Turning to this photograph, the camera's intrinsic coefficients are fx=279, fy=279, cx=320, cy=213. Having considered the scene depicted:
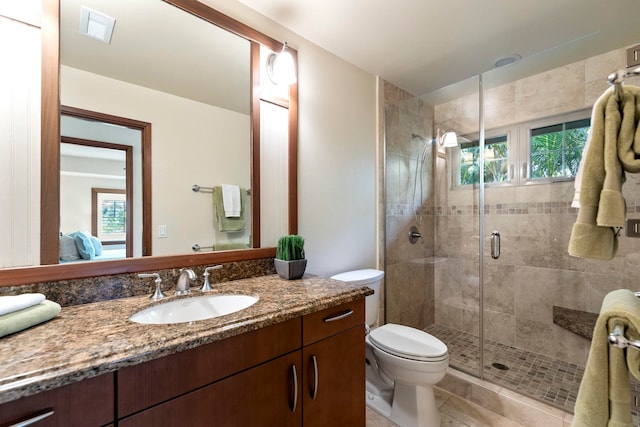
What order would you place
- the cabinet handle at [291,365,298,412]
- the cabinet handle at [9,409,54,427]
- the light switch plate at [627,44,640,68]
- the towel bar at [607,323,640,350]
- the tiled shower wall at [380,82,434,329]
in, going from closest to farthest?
the cabinet handle at [9,409,54,427] → the towel bar at [607,323,640,350] → the light switch plate at [627,44,640,68] → the cabinet handle at [291,365,298,412] → the tiled shower wall at [380,82,434,329]

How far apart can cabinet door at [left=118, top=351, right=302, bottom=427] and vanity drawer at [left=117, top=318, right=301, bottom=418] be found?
2 cm

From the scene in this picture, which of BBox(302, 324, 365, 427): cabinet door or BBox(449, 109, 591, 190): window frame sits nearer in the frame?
BBox(302, 324, 365, 427): cabinet door

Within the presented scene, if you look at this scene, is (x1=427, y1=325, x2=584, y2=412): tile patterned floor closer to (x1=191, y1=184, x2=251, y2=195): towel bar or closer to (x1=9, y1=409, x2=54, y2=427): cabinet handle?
(x1=191, y1=184, x2=251, y2=195): towel bar

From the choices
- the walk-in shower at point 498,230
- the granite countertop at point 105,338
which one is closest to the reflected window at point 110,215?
the granite countertop at point 105,338

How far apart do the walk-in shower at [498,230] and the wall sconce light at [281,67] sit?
1015 millimetres

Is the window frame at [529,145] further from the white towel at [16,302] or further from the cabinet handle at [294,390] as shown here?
the white towel at [16,302]

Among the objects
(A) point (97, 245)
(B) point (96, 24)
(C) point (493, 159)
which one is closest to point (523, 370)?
(C) point (493, 159)

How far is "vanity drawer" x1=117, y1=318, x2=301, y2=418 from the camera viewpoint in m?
0.67

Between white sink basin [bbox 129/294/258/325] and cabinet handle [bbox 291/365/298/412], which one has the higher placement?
white sink basin [bbox 129/294/258/325]

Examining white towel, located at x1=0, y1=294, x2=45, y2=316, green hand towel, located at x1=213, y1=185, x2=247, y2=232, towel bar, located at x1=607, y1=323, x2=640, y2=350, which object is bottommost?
towel bar, located at x1=607, y1=323, x2=640, y2=350

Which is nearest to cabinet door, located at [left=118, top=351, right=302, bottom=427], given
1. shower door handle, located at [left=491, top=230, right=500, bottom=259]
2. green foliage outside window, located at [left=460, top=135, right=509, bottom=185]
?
shower door handle, located at [left=491, top=230, right=500, bottom=259]

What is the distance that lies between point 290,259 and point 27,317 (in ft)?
3.03

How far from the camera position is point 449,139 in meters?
2.60

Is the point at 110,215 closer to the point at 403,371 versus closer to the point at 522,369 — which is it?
the point at 403,371
